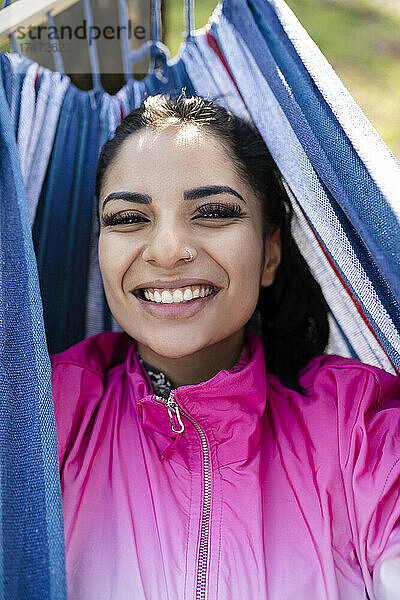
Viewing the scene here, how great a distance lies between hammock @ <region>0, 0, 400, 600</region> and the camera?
116 cm

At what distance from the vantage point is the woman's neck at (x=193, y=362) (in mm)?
1649

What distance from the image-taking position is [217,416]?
1460 millimetres

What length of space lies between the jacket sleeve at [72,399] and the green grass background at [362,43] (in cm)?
272

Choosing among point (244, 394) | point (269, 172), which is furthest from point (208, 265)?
point (269, 172)

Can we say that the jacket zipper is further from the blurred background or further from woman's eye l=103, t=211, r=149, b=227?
the blurred background

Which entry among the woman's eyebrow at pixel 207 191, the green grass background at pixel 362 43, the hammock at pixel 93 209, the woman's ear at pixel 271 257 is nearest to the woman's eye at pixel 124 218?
the woman's eyebrow at pixel 207 191

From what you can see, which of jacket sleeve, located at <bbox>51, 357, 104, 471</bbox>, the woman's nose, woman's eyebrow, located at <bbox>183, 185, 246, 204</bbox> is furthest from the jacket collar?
woman's eyebrow, located at <bbox>183, 185, 246, 204</bbox>

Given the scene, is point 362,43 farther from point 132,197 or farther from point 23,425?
point 23,425

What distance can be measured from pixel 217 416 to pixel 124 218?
0.49m

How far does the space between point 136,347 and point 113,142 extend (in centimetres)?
51

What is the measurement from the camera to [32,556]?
110 cm

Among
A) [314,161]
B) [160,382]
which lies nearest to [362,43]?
[314,161]

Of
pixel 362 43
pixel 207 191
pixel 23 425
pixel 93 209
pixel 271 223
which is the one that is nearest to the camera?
pixel 23 425

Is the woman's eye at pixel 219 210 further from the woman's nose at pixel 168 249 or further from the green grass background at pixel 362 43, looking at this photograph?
the green grass background at pixel 362 43
